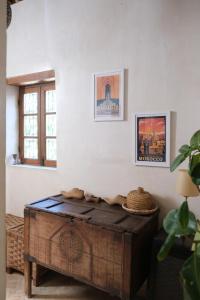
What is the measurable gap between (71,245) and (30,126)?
5.81 feet

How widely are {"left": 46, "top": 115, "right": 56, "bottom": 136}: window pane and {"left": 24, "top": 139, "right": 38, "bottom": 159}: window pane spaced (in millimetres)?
244

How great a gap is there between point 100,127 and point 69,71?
0.68m

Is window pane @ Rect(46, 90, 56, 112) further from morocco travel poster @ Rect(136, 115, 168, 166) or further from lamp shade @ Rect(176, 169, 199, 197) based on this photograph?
lamp shade @ Rect(176, 169, 199, 197)

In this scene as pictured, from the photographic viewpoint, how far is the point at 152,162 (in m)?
2.12

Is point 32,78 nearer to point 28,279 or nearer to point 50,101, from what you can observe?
point 50,101

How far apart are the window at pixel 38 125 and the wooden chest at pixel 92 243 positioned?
0.96 m

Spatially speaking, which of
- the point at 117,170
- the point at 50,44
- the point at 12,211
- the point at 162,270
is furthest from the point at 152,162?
the point at 12,211

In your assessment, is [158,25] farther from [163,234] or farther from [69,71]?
[163,234]

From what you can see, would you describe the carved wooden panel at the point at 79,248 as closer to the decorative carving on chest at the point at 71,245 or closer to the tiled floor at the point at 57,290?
the decorative carving on chest at the point at 71,245

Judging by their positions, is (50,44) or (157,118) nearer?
(157,118)

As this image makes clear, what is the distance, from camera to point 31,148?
317 cm

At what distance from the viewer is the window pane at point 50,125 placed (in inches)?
115

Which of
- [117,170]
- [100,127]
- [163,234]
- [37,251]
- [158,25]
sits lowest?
[37,251]

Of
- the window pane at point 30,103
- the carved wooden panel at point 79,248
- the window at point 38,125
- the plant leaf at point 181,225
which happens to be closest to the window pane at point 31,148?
the window at point 38,125
